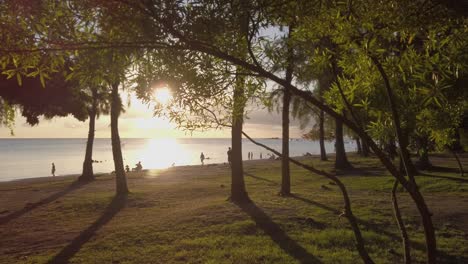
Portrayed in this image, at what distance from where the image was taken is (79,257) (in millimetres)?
8945

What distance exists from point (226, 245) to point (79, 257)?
11.5 feet

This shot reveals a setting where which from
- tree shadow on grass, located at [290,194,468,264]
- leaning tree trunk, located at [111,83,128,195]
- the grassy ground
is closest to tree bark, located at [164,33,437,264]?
the grassy ground

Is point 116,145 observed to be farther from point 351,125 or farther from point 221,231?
point 351,125

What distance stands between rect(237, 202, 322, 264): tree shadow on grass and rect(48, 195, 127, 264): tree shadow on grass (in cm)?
497

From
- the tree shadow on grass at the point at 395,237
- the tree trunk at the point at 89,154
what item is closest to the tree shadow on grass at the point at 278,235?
the tree shadow on grass at the point at 395,237

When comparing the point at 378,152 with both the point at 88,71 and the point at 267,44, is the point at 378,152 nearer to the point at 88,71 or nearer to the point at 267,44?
the point at 267,44

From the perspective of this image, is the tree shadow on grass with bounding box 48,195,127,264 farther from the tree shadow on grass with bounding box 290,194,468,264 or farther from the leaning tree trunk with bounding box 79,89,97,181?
the leaning tree trunk with bounding box 79,89,97,181

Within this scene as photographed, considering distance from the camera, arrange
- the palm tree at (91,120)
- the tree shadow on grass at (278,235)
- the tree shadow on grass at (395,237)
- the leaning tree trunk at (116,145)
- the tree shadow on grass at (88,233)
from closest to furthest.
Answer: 1. the tree shadow on grass at (395,237)
2. the tree shadow on grass at (278,235)
3. the tree shadow on grass at (88,233)
4. the leaning tree trunk at (116,145)
5. the palm tree at (91,120)

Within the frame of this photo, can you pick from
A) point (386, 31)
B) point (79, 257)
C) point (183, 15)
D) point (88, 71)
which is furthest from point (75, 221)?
point (386, 31)

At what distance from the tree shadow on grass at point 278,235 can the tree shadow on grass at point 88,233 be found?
4.97 meters

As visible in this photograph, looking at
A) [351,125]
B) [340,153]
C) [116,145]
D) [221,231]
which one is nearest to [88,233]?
[221,231]

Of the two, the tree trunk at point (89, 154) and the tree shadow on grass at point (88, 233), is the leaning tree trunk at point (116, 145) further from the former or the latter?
the tree trunk at point (89, 154)

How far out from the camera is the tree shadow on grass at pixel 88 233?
29.5 ft

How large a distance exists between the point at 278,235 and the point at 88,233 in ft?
19.0
